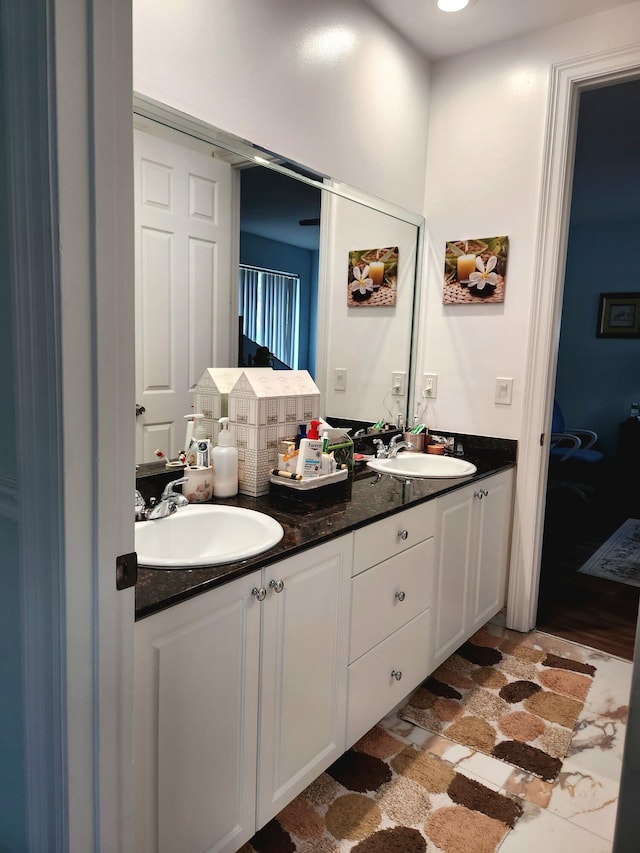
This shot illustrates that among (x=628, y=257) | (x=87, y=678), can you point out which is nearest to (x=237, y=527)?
(x=87, y=678)

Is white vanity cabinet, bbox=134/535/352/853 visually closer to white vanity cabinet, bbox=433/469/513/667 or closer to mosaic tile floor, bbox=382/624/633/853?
mosaic tile floor, bbox=382/624/633/853

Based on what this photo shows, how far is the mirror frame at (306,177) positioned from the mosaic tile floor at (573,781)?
54.6 inches

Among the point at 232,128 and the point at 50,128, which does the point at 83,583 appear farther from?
Result: the point at 232,128

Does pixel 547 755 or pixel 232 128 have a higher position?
pixel 232 128

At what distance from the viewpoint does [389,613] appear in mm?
1846

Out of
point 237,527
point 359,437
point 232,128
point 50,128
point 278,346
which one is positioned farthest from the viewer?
point 359,437

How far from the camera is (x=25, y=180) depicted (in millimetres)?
800

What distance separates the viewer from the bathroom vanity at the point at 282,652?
3.74 feet

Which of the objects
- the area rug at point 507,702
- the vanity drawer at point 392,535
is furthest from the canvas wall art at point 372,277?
the area rug at point 507,702

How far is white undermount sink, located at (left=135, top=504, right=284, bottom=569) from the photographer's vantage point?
4.79 ft

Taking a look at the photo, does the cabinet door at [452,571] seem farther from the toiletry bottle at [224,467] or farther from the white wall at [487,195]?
the toiletry bottle at [224,467]

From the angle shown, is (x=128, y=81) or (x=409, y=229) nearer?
(x=128, y=81)

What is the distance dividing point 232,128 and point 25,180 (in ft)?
3.91

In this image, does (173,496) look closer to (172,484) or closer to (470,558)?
(172,484)
